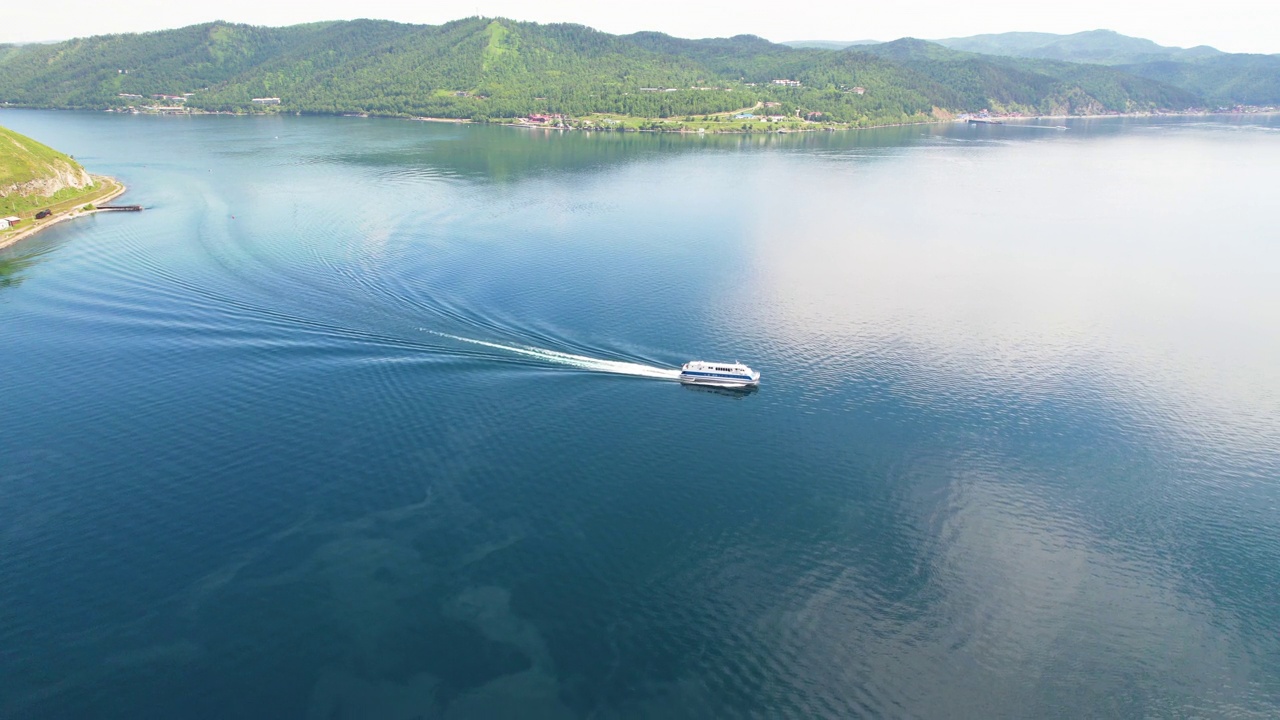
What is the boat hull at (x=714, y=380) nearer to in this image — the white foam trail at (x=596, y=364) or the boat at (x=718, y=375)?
the boat at (x=718, y=375)

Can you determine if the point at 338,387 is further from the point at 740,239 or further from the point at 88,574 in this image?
the point at 740,239

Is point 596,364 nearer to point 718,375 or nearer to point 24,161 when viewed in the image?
point 718,375

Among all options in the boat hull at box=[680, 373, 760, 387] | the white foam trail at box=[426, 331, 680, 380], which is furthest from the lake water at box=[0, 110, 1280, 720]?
the boat hull at box=[680, 373, 760, 387]

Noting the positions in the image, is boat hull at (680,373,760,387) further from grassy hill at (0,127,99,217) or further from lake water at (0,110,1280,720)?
grassy hill at (0,127,99,217)

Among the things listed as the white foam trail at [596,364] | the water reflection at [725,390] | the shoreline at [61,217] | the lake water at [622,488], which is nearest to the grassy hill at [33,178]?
the shoreline at [61,217]

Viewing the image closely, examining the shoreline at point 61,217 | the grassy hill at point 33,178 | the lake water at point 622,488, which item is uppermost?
the grassy hill at point 33,178

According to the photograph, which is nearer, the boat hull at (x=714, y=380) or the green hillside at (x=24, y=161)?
the boat hull at (x=714, y=380)

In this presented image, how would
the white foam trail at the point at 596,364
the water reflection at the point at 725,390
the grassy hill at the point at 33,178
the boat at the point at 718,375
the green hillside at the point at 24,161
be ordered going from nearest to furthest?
the boat at the point at 718,375
the water reflection at the point at 725,390
the white foam trail at the point at 596,364
the grassy hill at the point at 33,178
the green hillside at the point at 24,161
